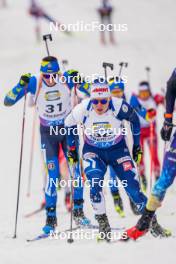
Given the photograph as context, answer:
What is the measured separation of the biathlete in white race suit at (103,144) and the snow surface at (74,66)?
0.71 metres

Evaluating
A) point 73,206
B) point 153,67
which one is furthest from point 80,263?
point 153,67

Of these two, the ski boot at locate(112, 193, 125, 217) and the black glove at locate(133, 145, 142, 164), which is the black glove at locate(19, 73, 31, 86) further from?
the ski boot at locate(112, 193, 125, 217)

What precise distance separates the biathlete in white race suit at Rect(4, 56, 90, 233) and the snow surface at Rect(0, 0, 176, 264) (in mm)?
804

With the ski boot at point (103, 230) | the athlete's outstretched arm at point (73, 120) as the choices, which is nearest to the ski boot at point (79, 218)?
the athlete's outstretched arm at point (73, 120)

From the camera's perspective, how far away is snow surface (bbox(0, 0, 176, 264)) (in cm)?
769

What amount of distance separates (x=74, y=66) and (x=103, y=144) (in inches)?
700

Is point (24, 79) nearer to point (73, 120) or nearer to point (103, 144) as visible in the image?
point (73, 120)

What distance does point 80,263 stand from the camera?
7.25 m

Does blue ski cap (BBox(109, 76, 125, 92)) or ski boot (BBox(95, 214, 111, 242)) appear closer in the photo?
ski boot (BBox(95, 214, 111, 242))

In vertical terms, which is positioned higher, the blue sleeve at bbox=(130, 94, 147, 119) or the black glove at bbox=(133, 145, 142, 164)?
the blue sleeve at bbox=(130, 94, 147, 119)

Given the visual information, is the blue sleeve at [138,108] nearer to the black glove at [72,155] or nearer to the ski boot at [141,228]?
the black glove at [72,155]

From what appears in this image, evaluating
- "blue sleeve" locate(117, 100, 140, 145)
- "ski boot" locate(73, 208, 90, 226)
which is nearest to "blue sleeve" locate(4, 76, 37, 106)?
"blue sleeve" locate(117, 100, 140, 145)

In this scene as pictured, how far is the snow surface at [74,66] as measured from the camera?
769 centimetres

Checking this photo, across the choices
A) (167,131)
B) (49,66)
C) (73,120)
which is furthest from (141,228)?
(49,66)
